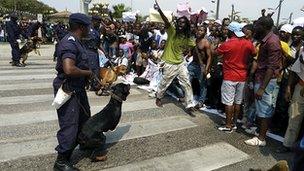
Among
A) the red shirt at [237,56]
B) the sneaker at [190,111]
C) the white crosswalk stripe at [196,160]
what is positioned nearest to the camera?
the white crosswalk stripe at [196,160]

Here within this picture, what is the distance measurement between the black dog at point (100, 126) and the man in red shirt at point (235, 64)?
6.02 ft

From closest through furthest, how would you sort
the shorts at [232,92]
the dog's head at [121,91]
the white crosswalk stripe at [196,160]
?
the white crosswalk stripe at [196,160], the dog's head at [121,91], the shorts at [232,92]

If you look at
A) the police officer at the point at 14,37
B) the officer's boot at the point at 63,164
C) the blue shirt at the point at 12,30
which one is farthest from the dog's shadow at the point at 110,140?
the blue shirt at the point at 12,30

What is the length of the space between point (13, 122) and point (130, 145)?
217cm

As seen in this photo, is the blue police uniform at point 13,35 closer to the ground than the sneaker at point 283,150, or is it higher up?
higher up

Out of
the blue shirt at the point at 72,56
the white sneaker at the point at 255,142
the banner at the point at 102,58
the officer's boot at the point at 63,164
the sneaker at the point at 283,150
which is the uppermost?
the blue shirt at the point at 72,56

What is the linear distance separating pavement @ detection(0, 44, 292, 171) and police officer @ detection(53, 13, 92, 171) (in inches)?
15.7

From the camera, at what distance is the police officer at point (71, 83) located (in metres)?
4.08

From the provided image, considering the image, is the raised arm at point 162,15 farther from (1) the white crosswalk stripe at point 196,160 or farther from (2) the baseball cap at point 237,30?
(1) the white crosswalk stripe at point 196,160

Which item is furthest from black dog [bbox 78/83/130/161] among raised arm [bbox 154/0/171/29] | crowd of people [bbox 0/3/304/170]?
raised arm [bbox 154/0/171/29]

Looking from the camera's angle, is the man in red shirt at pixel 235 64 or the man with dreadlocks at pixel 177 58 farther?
the man with dreadlocks at pixel 177 58

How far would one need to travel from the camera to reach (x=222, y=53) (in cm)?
595

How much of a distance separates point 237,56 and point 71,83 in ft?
9.22

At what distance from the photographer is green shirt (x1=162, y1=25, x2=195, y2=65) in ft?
22.6
